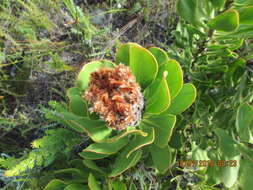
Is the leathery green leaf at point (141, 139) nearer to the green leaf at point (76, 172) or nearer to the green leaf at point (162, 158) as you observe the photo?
the green leaf at point (162, 158)

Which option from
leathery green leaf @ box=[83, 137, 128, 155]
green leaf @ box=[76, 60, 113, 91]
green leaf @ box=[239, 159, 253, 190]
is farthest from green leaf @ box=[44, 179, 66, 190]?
green leaf @ box=[239, 159, 253, 190]

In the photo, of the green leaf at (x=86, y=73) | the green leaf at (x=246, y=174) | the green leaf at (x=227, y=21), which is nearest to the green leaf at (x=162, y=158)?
the green leaf at (x=246, y=174)

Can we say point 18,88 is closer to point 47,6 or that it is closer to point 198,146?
point 47,6

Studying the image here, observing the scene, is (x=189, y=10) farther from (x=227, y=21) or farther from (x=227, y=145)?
(x=227, y=145)

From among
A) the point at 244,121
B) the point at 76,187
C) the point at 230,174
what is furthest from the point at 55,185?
the point at 244,121

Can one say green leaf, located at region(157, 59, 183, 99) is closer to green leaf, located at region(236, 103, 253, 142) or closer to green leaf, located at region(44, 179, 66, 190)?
green leaf, located at region(236, 103, 253, 142)

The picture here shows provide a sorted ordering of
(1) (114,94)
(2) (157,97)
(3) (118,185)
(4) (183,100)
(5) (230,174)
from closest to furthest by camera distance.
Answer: (1) (114,94)
(2) (157,97)
(4) (183,100)
(5) (230,174)
(3) (118,185)

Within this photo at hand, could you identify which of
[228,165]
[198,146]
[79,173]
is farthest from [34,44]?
[228,165]
